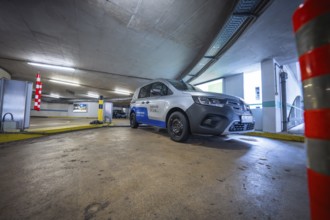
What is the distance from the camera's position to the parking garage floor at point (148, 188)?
786 mm

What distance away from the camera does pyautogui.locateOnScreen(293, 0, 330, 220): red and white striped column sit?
37 cm

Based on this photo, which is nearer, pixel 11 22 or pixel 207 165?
pixel 207 165

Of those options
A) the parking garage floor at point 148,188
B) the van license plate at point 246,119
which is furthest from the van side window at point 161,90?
the parking garage floor at point 148,188

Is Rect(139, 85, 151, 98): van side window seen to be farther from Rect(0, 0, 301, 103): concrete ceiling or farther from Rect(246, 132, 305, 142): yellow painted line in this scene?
Rect(246, 132, 305, 142): yellow painted line

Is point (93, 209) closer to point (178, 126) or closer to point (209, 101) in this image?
point (178, 126)

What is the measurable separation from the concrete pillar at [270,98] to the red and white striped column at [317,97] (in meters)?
6.32

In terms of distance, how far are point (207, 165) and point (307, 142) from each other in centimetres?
124

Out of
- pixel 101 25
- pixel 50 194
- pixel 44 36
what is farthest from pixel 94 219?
pixel 44 36

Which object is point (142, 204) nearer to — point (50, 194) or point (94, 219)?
point (94, 219)

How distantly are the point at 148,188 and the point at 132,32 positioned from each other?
431 cm

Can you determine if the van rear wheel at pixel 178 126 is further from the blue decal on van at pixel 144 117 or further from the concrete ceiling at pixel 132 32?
the concrete ceiling at pixel 132 32

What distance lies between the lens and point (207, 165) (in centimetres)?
152

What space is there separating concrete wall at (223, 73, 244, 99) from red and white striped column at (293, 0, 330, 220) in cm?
784

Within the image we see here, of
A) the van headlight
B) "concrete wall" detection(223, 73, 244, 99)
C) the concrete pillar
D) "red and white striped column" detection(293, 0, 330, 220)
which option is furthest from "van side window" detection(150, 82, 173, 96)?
"concrete wall" detection(223, 73, 244, 99)
